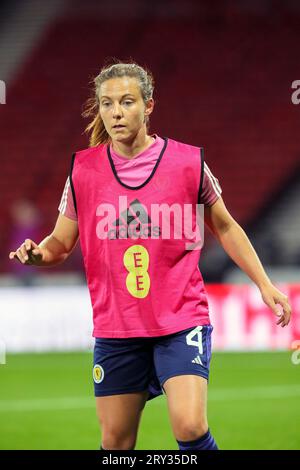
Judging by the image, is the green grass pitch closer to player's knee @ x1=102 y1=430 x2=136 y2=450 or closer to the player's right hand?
player's knee @ x1=102 y1=430 x2=136 y2=450

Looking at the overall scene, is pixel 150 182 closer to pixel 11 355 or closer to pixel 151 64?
pixel 11 355

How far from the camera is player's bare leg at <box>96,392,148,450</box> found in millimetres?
4742

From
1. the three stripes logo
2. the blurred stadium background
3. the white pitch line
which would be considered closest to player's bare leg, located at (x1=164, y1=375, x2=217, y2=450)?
the three stripes logo

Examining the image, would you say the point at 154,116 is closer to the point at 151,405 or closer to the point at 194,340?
the point at 151,405

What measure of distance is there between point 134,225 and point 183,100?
15.2 metres

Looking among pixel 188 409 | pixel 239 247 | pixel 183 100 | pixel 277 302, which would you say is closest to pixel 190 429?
pixel 188 409

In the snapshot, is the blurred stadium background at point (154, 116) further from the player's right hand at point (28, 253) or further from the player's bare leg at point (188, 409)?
the player's bare leg at point (188, 409)

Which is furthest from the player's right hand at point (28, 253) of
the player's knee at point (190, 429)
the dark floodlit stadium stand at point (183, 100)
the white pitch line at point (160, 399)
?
the dark floodlit stadium stand at point (183, 100)

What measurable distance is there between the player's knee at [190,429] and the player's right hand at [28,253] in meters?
1.02

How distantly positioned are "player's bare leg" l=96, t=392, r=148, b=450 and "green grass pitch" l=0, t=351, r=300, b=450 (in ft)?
7.29

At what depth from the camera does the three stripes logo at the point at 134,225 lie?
4.73 m

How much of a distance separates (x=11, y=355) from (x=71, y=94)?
8.73m

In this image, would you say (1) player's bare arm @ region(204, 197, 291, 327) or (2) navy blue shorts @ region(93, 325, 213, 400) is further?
(1) player's bare arm @ region(204, 197, 291, 327)

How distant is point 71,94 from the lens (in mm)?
20234
